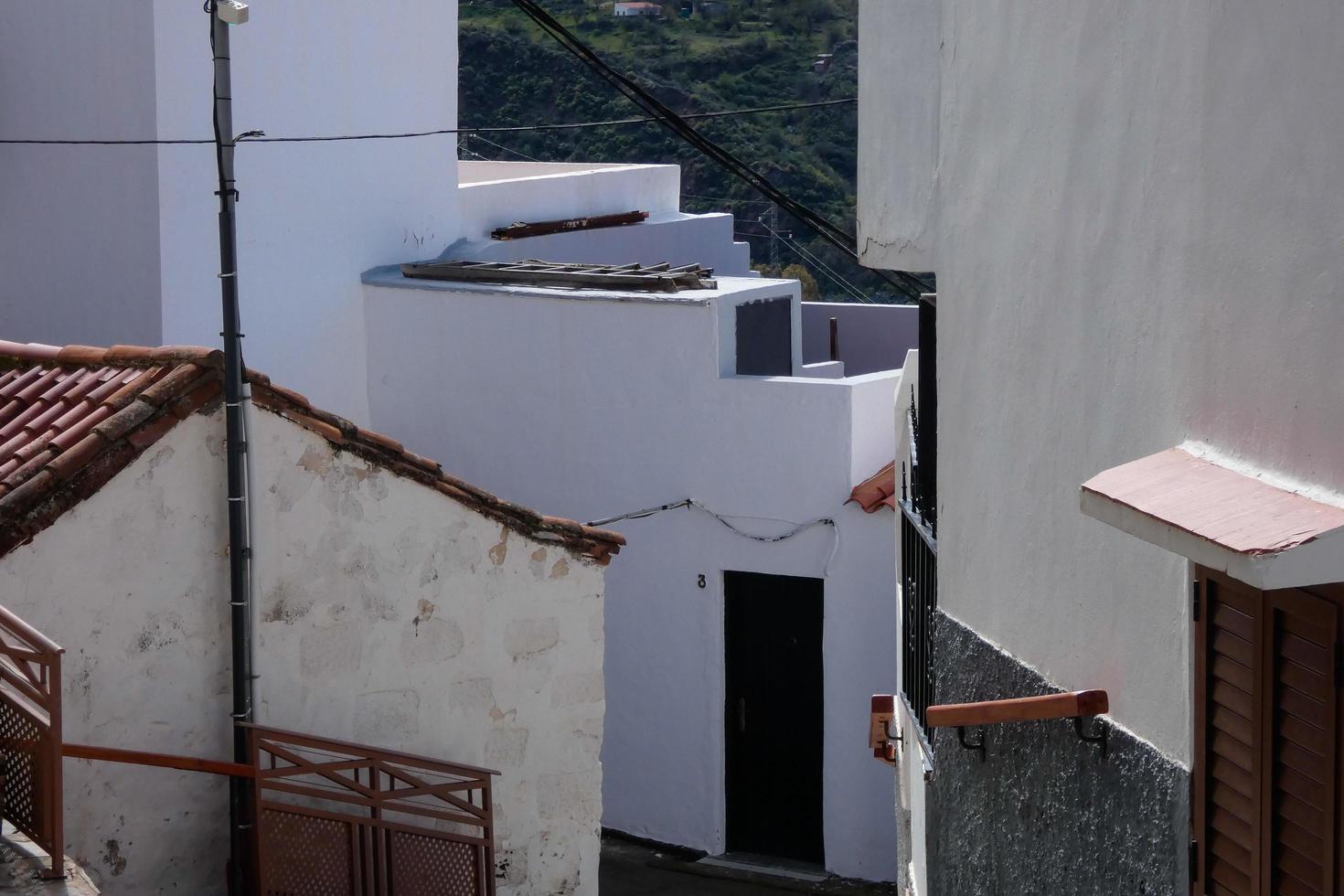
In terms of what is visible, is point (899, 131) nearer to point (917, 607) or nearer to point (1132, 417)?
point (1132, 417)

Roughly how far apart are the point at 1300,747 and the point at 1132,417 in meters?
1.11

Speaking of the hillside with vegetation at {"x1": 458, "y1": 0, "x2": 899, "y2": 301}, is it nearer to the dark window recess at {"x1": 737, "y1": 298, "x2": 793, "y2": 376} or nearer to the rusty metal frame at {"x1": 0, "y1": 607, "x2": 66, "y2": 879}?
the dark window recess at {"x1": 737, "y1": 298, "x2": 793, "y2": 376}

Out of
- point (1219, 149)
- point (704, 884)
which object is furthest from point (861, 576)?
point (1219, 149)

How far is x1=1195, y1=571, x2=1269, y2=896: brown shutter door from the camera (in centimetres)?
391

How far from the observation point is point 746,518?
12094 millimetres

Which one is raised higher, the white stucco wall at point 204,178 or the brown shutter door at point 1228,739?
the white stucco wall at point 204,178

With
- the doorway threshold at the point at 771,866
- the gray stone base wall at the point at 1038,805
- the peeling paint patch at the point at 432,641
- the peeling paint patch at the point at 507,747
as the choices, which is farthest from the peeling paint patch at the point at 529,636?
the doorway threshold at the point at 771,866

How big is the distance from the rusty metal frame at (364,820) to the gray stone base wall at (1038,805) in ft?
6.97

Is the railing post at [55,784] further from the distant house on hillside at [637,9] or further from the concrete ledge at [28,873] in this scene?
the distant house on hillside at [637,9]

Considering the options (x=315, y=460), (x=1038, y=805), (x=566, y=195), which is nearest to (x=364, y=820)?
(x=315, y=460)

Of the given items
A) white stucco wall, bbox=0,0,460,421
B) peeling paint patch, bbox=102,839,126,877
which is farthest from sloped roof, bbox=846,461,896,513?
peeling paint patch, bbox=102,839,126,877

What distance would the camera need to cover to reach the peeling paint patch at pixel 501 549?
805 cm

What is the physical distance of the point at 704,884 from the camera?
12.0m

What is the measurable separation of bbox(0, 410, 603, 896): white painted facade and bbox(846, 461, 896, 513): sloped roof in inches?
135
